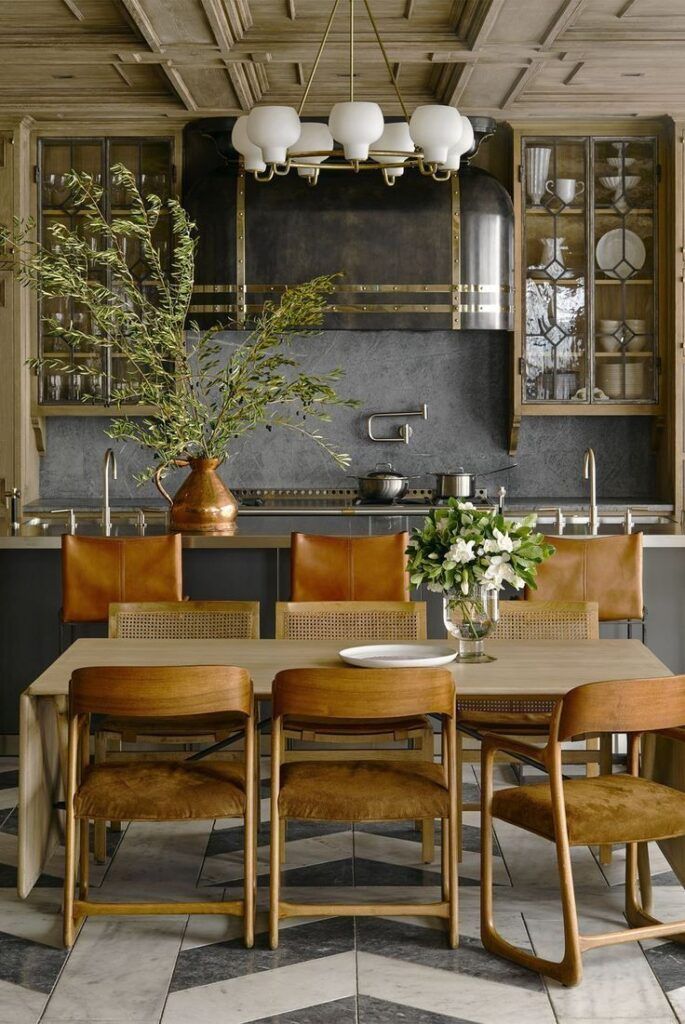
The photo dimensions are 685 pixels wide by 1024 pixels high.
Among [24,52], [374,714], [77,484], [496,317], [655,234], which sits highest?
[24,52]

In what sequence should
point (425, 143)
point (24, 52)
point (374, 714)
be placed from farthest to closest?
point (24, 52), point (425, 143), point (374, 714)

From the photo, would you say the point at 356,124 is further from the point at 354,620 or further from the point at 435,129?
the point at 354,620

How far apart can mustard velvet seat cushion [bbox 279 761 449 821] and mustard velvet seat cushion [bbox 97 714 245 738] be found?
552 mm

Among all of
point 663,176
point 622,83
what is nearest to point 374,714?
point 622,83

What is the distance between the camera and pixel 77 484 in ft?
23.4

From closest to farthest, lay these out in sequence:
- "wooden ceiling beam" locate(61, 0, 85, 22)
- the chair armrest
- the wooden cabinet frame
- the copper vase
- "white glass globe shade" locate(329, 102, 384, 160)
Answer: the chair armrest
"white glass globe shade" locate(329, 102, 384, 160)
the copper vase
"wooden ceiling beam" locate(61, 0, 85, 22)
the wooden cabinet frame

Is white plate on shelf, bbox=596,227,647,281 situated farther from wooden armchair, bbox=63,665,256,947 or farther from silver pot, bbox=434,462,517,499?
wooden armchair, bbox=63,665,256,947

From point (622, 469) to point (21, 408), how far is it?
3.31 metres

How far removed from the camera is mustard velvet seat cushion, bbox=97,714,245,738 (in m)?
3.68

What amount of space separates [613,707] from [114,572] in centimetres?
206

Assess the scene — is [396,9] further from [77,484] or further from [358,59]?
[77,484]

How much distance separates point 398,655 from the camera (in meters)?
3.51

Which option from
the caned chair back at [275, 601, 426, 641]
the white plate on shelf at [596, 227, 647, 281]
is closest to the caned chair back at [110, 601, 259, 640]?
the caned chair back at [275, 601, 426, 641]

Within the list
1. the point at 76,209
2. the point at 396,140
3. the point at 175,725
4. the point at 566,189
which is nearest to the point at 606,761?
A: the point at 175,725
